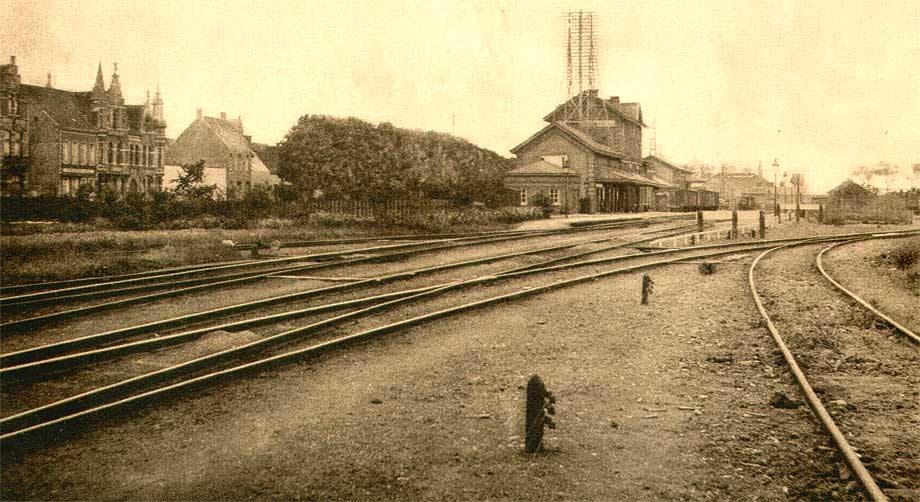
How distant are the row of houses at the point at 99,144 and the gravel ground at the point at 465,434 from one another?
364 inches

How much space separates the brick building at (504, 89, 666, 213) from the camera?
2050 inches

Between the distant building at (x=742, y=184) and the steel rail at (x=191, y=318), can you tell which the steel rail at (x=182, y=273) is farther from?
the distant building at (x=742, y=184)

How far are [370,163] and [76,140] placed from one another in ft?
54.2

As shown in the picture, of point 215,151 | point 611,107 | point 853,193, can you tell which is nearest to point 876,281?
point 853,193

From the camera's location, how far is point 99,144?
141 feet

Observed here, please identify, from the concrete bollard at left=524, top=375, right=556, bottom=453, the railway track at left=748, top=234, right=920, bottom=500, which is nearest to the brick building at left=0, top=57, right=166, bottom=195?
the concrete bollard at left=524, top=375, right=556, bottom=453

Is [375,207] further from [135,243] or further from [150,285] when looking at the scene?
[150,285]

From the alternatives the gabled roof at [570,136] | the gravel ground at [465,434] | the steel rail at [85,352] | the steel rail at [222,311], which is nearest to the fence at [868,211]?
the gabled roof at [570,136]

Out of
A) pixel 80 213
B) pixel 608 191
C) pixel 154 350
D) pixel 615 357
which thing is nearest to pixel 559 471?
pixel 615 357

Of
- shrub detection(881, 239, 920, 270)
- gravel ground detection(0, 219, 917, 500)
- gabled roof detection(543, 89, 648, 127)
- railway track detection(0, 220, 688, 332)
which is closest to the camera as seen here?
gravel ground detection(0, 219, 917, 500)

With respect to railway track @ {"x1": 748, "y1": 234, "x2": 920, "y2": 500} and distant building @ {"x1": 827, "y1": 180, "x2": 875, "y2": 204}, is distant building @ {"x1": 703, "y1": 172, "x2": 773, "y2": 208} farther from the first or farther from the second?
railway track @ {"x1": 748, "y1": 234, "x2": 920, "y2": 500}

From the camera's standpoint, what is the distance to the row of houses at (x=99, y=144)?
23641 mm

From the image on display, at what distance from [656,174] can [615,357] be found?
86783 mm

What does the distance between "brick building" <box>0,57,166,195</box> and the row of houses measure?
0.16 ft
